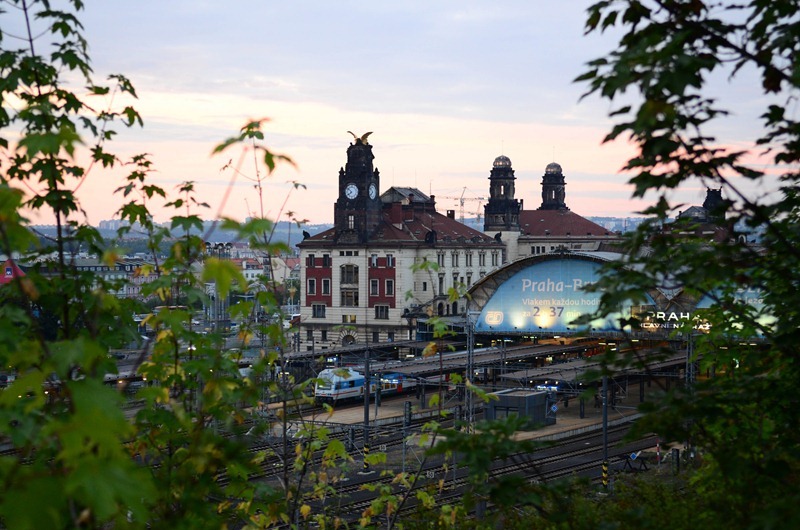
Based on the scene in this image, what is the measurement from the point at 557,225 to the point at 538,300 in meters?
68.9

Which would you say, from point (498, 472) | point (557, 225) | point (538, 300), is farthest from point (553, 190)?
point (498, 472)

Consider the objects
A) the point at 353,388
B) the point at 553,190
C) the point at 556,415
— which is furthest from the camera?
the point at 553,190

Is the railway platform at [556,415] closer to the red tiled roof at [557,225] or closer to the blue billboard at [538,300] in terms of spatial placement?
the blue billboard at [538,300]

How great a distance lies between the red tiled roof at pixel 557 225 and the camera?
5408 inches

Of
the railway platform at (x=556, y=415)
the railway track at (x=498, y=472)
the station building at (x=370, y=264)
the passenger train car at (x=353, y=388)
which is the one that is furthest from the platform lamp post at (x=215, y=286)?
the station building at (x=370, y=264)

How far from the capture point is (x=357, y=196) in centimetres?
9562

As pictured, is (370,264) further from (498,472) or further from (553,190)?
(553,190)

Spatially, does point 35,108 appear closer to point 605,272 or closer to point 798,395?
point 605,272

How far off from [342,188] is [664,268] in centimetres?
9084

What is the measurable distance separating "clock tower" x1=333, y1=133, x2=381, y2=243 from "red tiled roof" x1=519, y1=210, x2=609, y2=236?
149 ft

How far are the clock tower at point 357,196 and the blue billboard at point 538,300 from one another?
84.9ft

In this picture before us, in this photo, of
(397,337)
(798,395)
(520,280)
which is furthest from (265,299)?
(397,337)

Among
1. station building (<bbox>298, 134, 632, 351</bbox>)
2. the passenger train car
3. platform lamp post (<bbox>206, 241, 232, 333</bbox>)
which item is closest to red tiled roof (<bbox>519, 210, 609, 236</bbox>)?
station building (<bbox>298, 134, 632, 351</bbox>)

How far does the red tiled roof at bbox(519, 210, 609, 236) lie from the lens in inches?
5408
